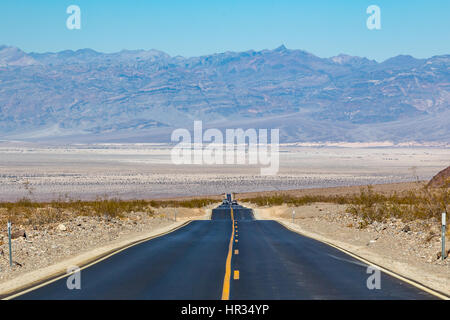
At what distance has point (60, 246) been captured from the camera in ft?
76.4

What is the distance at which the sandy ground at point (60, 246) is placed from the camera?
16.9 meters

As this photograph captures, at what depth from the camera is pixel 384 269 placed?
17047mm

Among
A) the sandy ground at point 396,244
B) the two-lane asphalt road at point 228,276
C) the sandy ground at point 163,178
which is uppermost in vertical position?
the two-lane asphalt road at point 228,276

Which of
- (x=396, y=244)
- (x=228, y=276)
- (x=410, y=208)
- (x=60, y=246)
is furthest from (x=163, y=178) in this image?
(x=228, y=276)

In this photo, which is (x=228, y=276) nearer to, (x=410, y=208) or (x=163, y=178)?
(x=410, y=208)

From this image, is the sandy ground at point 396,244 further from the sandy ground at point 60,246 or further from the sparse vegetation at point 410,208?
the sandy ground at point 60,246

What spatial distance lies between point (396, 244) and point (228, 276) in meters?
11.5

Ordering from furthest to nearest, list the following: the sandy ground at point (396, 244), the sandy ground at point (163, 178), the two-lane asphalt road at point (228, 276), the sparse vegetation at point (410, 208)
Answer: the sandy ground at point (163, 178), the sparse vegetation at point (410, 208), the sandy ground at point (396, 244), the two-lane asphalt road at point (228, 276)

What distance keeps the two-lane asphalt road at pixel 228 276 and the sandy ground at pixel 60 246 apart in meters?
1.15

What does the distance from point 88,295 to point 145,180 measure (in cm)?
8705

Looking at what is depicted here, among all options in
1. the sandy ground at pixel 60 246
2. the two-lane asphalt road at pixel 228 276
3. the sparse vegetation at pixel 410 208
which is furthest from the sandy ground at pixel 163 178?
the two-lane asphalt road at pixel 228 276

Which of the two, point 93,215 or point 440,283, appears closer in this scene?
point 440,283
